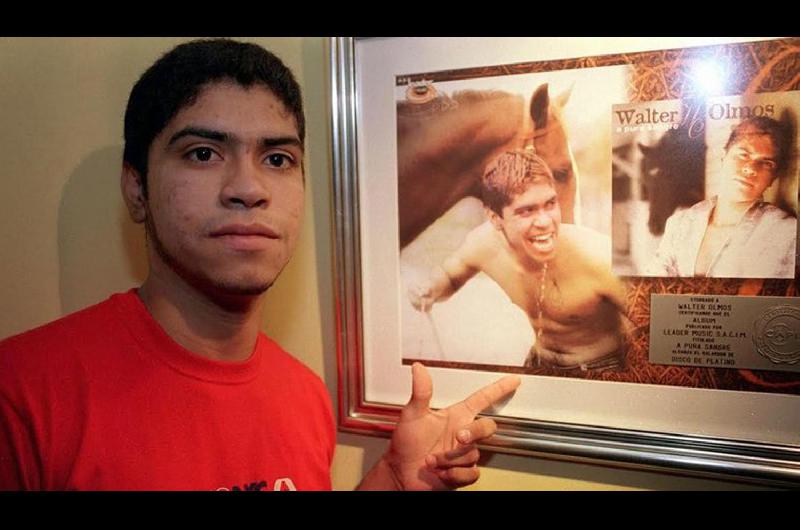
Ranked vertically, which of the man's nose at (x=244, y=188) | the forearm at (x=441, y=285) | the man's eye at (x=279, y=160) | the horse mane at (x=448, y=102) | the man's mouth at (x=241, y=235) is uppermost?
the horse mane at (x=448, y=102)

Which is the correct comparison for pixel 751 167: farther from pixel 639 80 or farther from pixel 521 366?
pixel 521 366

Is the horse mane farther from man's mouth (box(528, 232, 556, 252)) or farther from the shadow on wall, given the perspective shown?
the shadow on wall

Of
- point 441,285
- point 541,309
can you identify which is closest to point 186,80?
point 441,285

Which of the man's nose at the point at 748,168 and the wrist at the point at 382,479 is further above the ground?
the man's nose at the point at 748,168

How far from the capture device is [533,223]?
2.41ft

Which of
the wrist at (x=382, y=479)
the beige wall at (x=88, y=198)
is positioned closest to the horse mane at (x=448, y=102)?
the beige wall at (x=88, y=198)

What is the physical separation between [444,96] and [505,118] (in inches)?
3.5

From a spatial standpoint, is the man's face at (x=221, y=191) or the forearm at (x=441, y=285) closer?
the man's face at (x=221, y=191)

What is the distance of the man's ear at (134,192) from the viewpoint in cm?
68

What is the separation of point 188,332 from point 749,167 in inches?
26.9

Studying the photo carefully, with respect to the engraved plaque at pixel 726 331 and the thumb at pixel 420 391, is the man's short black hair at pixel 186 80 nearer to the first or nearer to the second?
the thumb at pixel 420 391

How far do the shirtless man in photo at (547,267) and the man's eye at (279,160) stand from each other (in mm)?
258

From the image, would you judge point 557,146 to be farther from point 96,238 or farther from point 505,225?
point 96,238
